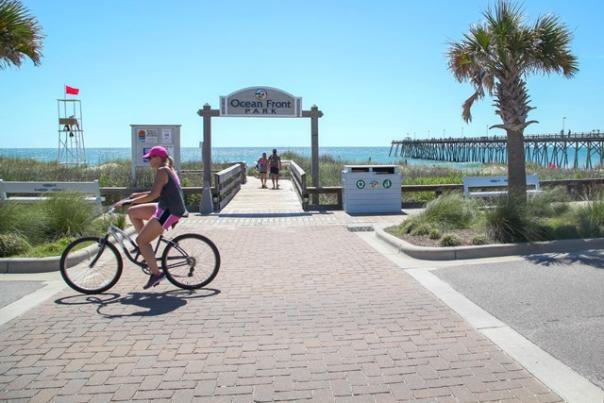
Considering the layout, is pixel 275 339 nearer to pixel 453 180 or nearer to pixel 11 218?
pixel 11 218

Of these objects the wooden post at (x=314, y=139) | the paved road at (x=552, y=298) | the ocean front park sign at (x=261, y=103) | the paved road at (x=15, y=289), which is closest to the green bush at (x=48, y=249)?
the paved road at (x=15, y=289)

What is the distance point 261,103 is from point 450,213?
7.04 meters

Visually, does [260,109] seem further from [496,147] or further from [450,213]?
[496,147]

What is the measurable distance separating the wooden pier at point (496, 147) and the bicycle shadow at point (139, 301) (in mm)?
69730

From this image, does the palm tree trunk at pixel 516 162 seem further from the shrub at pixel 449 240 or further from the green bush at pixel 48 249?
the green bush at pixel 48 249

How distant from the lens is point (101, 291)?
6.45m

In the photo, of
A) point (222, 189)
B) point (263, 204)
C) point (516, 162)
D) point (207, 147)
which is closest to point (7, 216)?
point (207, 147)

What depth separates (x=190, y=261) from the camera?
6.54 metres

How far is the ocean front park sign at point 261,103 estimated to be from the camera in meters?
15.1

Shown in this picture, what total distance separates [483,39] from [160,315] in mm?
8612

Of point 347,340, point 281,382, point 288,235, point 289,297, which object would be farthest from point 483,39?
point 281,382

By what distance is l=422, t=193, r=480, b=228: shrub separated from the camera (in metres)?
10.1

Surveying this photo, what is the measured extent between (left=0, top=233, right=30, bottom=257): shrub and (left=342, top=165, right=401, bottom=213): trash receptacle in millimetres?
7991

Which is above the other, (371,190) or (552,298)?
(371,190)
